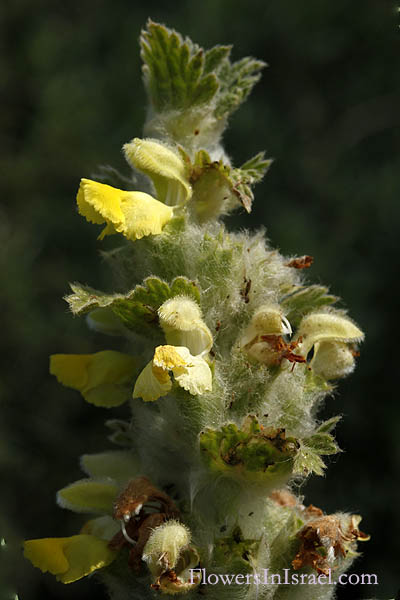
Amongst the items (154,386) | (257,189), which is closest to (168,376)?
(154,386)

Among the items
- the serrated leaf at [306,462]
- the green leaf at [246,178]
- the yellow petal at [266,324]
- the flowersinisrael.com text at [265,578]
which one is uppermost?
the green leaf at [246,178]

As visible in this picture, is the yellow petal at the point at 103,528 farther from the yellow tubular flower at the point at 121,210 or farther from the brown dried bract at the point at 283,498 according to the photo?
the yellow tubular flower at the point at 121,210

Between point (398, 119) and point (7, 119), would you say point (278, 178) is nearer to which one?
point (398, 119)

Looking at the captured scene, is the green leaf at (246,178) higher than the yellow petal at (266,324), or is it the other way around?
the green leaf at (246,178)

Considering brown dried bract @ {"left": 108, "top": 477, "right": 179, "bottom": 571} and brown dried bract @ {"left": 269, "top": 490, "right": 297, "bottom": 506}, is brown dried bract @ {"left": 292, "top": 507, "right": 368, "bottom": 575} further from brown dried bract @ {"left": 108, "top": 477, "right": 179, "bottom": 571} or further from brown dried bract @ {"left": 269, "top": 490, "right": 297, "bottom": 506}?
brown dried bract @ {"left": 108, "top": 477, "right": 179, "bottom": 571}

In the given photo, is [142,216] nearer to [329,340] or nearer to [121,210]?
[121,210]

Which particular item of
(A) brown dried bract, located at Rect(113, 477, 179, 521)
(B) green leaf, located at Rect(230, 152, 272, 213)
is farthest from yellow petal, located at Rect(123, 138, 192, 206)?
(A) brown dried bract, located at Rect(113, 477, 179, 521)

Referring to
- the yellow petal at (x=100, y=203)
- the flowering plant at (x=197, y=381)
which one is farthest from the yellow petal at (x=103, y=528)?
the yellow petal at (x=100, y=203)
